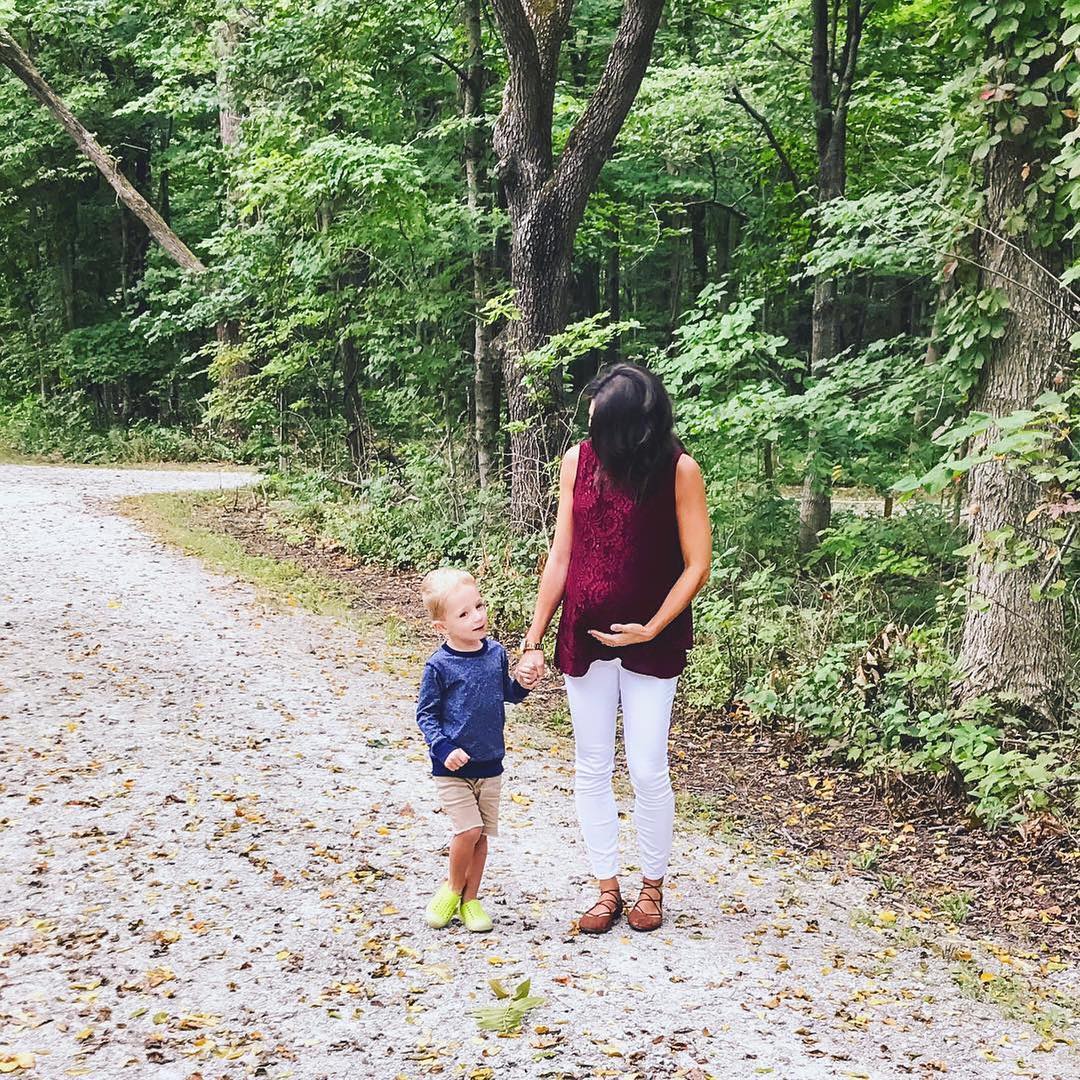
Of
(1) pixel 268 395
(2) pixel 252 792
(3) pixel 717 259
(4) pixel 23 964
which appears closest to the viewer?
(4) pixel 23 964

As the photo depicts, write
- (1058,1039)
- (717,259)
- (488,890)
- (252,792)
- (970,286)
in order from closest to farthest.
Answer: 1. (1058,1039)
2. (488,890)
3. (252,792)
4. (970,286)
5. (717,259)

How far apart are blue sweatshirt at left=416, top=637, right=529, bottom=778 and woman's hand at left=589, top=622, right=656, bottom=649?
39 centimetres

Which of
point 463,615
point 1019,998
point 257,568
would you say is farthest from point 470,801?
point 257,568

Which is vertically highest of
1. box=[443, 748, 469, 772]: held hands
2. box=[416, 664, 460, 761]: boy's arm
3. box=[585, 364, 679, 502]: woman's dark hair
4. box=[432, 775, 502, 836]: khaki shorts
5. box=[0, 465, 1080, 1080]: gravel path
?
box=[585, 364, 679, 502]: woman's dark hair

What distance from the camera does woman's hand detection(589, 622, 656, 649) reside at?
362 cm

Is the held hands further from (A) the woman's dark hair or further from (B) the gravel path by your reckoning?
(A) the woman's dark hair

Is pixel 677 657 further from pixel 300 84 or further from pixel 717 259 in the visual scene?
pixel 717 259

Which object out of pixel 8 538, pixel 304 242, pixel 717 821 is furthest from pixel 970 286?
pixel 8 538

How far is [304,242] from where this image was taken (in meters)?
12.6

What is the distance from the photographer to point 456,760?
366 centimetres

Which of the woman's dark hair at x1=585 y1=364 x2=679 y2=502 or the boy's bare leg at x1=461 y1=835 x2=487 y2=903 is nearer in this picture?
the woman's dark hair at x1=585 y1=364 x2=679 y2=502

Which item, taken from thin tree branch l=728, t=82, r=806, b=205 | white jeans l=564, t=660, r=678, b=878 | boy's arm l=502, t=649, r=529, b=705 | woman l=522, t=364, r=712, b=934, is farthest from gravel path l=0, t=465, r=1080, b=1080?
thin tree branch l=728, t=82, r=806, b=205

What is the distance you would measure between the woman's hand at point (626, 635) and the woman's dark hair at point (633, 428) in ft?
1.48

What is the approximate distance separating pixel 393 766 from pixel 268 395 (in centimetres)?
1081
